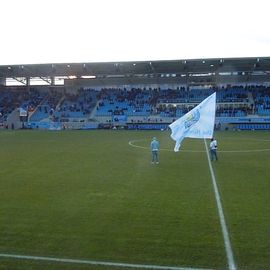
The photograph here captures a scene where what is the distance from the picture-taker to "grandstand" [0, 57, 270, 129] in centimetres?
6372

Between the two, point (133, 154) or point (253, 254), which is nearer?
point (253, 254)

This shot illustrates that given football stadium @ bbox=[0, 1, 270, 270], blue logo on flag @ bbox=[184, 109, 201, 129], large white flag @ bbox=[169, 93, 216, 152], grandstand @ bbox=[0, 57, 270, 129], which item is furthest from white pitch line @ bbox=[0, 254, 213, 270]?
grandstand @ bbox=[0, 57, 270, 129]

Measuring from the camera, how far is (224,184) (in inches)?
699

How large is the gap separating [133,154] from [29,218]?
53.8 feet

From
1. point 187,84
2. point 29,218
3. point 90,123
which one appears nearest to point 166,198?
point 29,218

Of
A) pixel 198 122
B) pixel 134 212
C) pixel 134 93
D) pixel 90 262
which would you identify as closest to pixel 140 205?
pixel 134 212

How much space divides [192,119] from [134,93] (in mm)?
49779

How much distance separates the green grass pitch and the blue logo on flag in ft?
6.98

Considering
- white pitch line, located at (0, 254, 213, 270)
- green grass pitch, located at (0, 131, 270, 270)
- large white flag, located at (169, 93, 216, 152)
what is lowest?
white pitch line, located at (0, 254, 213, 270)

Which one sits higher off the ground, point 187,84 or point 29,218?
point 187,84

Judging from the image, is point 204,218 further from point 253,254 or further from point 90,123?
point 90,123

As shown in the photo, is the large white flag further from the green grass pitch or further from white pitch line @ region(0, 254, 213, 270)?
white pitch line @ region(0, 254, 213, 270)

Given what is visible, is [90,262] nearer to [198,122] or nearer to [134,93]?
[198,122]

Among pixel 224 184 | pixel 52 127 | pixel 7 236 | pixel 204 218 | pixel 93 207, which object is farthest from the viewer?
pixel 52 127
